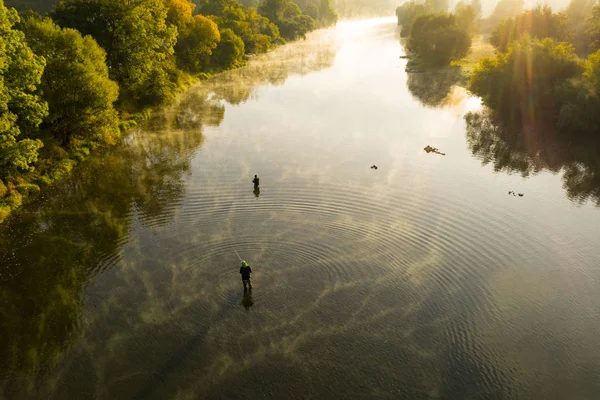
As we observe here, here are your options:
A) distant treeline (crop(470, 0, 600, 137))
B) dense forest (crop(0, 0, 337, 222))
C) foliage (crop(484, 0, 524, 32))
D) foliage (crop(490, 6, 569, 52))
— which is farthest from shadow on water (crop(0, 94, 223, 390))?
foliage (crop(484, 0, 524, 32))

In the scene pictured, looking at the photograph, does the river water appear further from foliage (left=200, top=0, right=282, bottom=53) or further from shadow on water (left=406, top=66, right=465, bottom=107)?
foliage (left=200, top=0, right=282, bottom=53)

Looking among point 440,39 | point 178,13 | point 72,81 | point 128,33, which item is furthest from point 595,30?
point 72,81

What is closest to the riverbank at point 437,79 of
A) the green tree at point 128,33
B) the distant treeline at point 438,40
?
the distant treeline at point 438,40

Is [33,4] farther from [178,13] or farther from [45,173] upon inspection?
[45,173]

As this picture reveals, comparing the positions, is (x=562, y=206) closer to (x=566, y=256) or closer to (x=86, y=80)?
(x=566, y=256)

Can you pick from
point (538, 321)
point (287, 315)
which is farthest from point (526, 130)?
point (287, 315)
